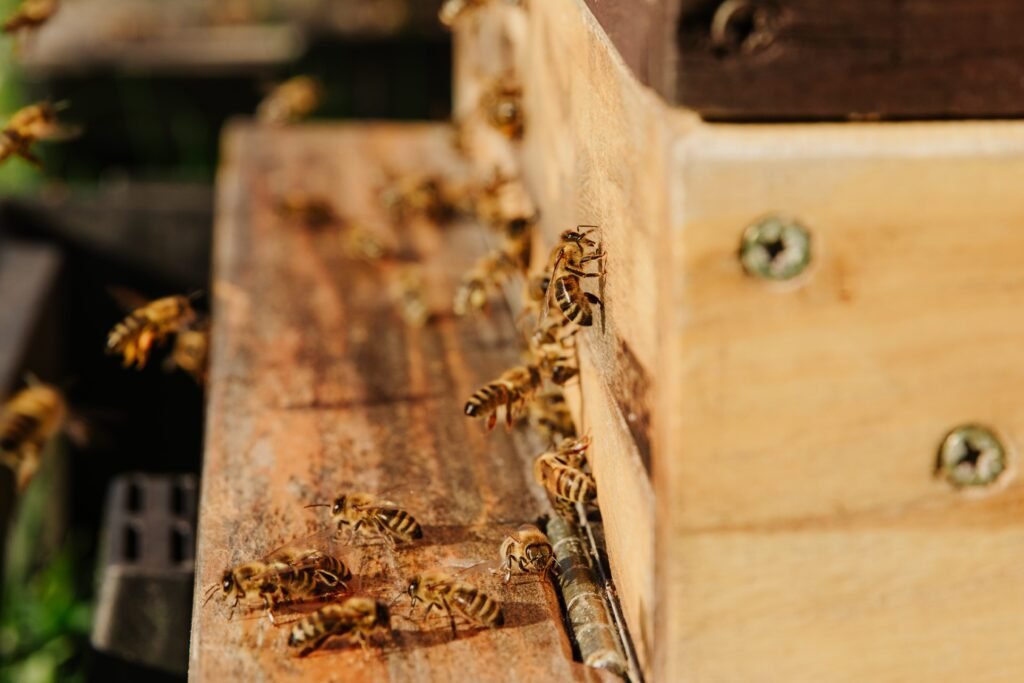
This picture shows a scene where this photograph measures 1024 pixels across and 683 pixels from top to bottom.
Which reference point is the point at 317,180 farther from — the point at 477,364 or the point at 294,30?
the point at 294,30

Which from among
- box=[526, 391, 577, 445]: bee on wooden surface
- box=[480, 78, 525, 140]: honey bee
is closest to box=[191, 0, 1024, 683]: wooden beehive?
box=[526, 391, 577, 445]: bee on wooden surface

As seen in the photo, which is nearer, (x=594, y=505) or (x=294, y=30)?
(x=594, y=505)

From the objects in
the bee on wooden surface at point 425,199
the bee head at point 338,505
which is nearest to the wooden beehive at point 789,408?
the bee head at point 338,505

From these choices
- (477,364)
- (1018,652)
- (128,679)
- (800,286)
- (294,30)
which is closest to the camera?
(800,286)

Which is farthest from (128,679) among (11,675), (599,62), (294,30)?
(294,30)

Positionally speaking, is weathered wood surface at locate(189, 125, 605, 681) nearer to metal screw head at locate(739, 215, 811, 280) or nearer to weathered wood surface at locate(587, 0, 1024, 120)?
metal screw head at locate(739, 215, 811, 280)

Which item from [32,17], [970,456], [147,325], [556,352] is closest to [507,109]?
[556,352]

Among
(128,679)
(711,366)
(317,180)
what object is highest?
(711,366)
